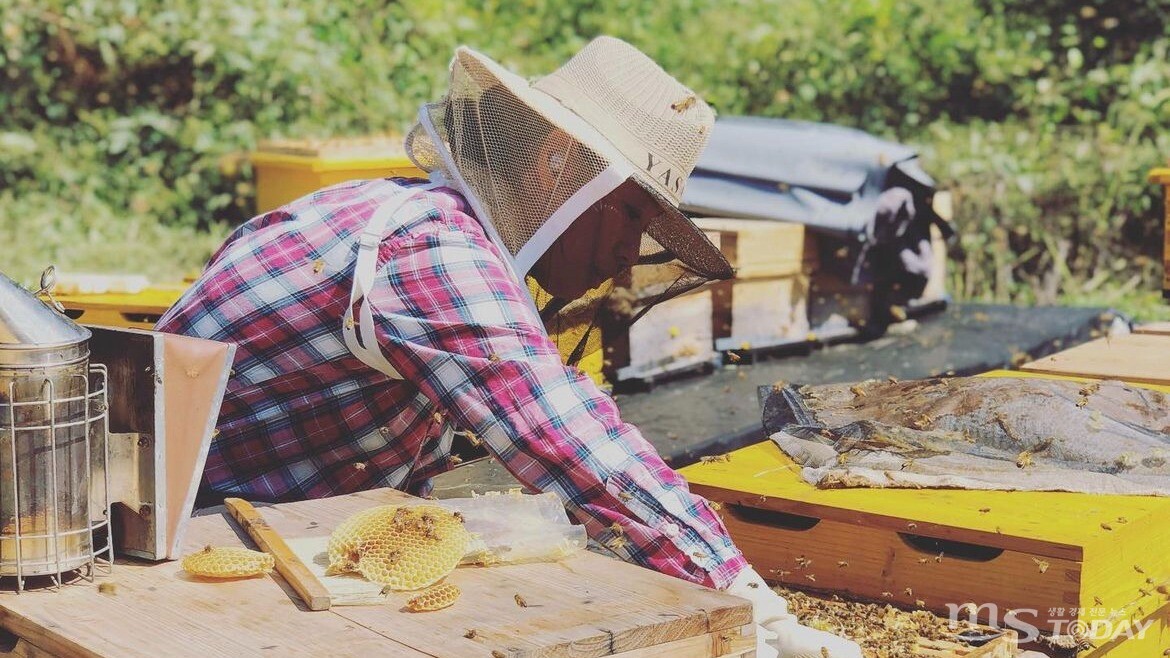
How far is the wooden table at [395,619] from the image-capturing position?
1.30m

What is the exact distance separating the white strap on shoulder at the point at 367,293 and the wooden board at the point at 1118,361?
170cm

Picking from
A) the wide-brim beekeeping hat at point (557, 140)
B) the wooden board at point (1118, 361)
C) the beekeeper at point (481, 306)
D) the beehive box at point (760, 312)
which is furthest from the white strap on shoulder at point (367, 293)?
the beehive box at point (760, 312)

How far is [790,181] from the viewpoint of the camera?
4734mm

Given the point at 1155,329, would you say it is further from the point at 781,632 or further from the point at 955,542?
the point at 781,632

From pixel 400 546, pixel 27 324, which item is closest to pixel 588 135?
pixel 400 546

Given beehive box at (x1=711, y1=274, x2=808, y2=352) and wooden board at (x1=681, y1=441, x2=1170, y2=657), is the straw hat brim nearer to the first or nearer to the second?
wooden board at (x1=681, y1=441, x2=1170, y2=657)

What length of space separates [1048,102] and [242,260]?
21.2 feet

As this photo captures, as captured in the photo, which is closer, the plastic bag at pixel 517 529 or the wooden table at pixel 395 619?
the wooden table at pixel 395 619

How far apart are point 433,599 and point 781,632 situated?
21.2 inches

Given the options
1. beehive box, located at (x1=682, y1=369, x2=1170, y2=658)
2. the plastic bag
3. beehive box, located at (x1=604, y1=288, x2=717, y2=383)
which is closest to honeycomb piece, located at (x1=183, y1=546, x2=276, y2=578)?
the plastic bag

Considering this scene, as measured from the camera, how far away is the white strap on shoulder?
1.85m

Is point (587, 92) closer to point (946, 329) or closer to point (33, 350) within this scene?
point (33, 350)

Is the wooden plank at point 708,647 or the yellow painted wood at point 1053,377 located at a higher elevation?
the wooden plank at point 708,647

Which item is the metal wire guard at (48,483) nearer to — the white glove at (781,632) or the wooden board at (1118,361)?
the white glove at (781,632)
